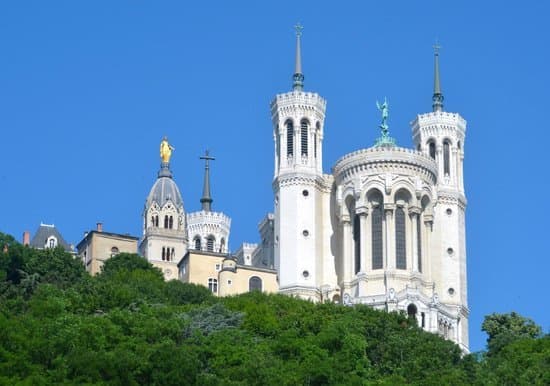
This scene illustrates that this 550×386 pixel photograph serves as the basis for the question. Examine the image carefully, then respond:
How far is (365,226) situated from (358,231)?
56.2 inches

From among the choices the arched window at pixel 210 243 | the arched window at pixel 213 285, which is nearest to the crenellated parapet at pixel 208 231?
the arched window at pixel 210 243

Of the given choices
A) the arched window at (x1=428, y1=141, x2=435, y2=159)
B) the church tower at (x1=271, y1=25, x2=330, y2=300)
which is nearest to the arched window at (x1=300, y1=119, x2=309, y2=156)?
the church tower at (x1=271, y1=25, x2=330, y2=300)

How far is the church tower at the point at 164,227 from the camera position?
120625mm

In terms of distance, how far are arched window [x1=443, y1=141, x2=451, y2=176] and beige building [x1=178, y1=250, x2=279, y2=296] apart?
16.4 m

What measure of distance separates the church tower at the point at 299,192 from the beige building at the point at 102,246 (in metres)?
10.7

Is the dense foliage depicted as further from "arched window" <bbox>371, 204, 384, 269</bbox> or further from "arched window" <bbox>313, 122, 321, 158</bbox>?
"arched window" <bbox>313, 122, 321, 158</bbox>

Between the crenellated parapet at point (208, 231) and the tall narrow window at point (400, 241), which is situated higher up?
the crenellated parapet at point (208, 231)

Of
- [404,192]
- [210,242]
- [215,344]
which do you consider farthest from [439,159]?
[215,344]

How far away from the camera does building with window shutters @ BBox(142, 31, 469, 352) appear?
107 metres

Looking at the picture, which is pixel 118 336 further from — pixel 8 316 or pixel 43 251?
pixel 43 251

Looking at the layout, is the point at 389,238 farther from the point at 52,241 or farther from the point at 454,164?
the point at 52,241

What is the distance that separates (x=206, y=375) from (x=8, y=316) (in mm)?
11934

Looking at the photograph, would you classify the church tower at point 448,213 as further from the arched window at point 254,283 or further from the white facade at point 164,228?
the white facade at point 164,228

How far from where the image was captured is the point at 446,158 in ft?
389
